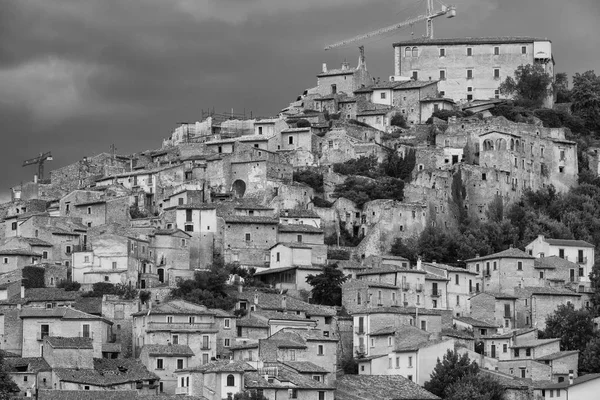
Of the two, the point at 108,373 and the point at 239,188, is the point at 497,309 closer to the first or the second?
the point at 239,188

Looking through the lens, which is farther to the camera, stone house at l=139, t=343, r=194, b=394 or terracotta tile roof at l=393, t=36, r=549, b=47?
terracotta tile roof at l=393, t=36, r=549, b=47

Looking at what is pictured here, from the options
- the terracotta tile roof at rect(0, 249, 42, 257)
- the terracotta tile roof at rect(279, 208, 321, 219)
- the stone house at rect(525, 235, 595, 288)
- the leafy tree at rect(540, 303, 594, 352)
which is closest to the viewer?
the leafy tree at rect(540, 303, 594, 352)

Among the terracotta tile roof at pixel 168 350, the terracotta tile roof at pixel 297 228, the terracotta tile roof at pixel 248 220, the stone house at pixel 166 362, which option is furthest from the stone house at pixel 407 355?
the terracotta tile roof at pixel 248 220

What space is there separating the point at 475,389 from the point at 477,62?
4474 centimetres

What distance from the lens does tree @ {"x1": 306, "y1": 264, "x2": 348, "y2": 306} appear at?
76375mm

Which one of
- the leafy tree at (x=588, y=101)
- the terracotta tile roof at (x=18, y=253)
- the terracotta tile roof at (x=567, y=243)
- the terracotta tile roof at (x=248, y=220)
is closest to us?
the terracotta tile roof at (x=18, y=253)

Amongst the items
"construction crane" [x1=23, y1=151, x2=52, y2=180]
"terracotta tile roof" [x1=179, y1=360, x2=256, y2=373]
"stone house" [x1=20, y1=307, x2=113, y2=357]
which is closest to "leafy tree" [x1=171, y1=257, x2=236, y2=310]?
"stone house" [x1=20, y1=307, x2=113, y2=357]

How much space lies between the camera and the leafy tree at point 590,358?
233 ft

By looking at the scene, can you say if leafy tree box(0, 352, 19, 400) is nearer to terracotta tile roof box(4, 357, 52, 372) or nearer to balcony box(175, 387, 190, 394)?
terracotta tile roof box(4, 357, 52, 372)

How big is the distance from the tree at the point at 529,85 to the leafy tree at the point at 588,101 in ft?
6.68

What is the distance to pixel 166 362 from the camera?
6575 cm

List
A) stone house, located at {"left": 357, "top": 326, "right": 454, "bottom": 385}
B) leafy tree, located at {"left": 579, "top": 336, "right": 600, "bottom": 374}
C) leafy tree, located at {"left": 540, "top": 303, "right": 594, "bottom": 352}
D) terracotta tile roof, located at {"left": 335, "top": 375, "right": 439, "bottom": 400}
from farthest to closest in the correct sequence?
leafy tree, located at {"left": 540, "top": 303, "right": 594, "bottom": 352} → leafy tree, located at {"left": 579, "top": 336, "right": 600, "bottom": 374} → stone house, located at {"left": 357, "top": 326, "right": 454, "bottom": 385} → terracotta tile roof, located at {"left": 335, "top": 375, "right": 439, "bottom": 400}

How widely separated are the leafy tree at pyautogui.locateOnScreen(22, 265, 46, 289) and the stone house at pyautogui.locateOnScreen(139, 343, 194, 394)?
1186 cm

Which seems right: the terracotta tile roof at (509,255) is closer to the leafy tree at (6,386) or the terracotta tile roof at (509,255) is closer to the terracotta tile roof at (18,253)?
the terracotta tile roof at (18,253)
